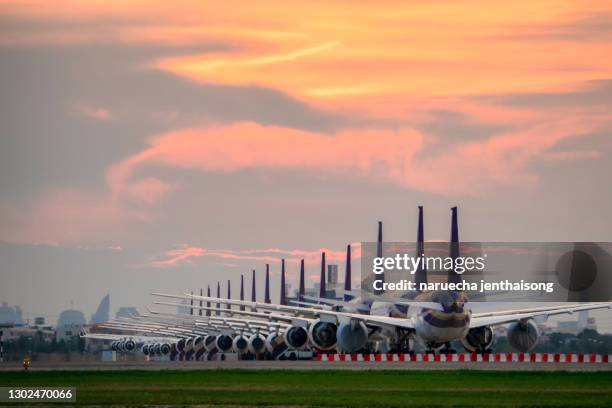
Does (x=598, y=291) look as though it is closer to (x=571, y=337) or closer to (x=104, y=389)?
(x=571, y=337)

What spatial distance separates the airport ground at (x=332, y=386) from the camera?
54062 millimetres

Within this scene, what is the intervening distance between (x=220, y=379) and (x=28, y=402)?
21633 millimetres

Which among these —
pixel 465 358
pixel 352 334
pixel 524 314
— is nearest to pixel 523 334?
pixel 524 314

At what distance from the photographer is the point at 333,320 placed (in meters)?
122

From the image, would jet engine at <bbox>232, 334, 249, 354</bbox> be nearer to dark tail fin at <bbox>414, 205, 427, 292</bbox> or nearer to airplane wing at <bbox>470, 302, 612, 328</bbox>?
dark tail fin at <bbox>414, 205, 427, 292</bbox>

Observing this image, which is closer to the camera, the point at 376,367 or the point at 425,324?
the point at 376,367

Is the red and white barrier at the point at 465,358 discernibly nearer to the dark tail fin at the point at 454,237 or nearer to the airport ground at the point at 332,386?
the dark tail fin at the point at 454,237

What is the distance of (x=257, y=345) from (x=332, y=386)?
103316 mm

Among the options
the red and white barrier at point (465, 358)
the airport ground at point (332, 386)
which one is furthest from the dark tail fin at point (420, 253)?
the airport ground at point (332, 386)

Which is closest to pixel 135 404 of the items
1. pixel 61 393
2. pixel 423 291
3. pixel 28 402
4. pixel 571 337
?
pixel 28 402

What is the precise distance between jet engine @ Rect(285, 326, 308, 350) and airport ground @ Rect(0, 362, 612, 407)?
40.2 m

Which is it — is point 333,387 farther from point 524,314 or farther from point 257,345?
point 257,345

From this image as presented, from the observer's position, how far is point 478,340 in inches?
4835

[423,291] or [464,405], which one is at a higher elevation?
[423,291]
